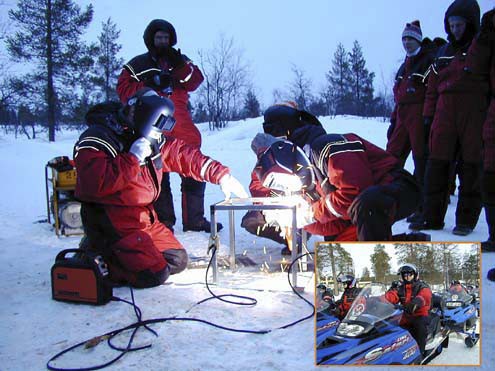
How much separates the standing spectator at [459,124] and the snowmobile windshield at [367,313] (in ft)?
8.85

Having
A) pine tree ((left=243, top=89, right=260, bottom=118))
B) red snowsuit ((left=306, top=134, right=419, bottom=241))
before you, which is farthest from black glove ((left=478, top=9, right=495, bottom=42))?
pine tree ((left=243, top=89, right=260, bottom=118))

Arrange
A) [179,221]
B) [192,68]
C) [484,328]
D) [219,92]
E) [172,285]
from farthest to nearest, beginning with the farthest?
[219,92] < [179,221] < [192,68] < [172,285] < [484,328]

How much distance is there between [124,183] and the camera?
119 inches

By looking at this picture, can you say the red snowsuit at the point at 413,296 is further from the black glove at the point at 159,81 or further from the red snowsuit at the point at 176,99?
the black glove at the point at 159,81

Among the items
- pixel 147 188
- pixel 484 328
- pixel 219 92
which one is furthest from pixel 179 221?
pixel 219 92

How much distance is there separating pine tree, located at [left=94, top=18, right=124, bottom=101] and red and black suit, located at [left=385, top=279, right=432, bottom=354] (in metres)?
26.0

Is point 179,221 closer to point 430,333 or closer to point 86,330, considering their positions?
point 86,330

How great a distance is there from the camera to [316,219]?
316cm

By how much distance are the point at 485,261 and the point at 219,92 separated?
88.3ft

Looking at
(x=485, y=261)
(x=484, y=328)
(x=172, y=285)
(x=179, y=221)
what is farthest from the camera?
(x=179, y=221)

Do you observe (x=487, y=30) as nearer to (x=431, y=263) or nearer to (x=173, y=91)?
(x=173, y=91)

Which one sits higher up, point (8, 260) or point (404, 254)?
point (404, 254)

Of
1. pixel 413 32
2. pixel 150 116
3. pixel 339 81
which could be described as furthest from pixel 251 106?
pixel 150 116

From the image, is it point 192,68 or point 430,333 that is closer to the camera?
point 430,333
